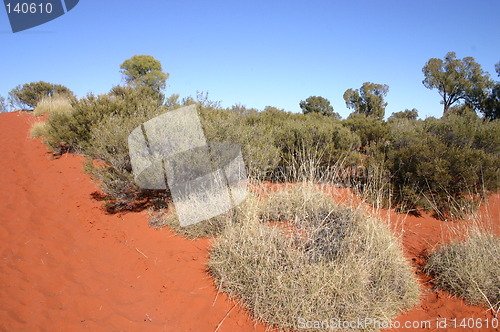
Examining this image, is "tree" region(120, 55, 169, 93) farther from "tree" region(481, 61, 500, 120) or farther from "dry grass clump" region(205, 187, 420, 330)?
"tree" region(481, 61, 500, 120)

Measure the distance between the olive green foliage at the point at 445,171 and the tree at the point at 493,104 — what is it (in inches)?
667

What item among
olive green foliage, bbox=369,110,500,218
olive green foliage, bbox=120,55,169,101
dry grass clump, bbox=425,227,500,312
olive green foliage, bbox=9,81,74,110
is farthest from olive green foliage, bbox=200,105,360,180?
olive green foliage, bbox=120,55,169,101

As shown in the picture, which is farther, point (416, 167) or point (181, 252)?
point (416, 167)

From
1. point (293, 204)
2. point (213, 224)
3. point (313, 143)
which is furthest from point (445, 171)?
point (213, 224)

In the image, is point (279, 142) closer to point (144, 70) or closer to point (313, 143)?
point (313, 143)

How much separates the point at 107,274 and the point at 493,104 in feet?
83.5

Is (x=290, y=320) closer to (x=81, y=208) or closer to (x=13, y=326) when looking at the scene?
(x=13, y=326)

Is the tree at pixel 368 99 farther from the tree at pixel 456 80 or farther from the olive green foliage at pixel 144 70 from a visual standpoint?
the olive green foliage at pixel 144 70

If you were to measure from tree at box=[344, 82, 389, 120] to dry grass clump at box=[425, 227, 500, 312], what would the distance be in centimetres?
2286

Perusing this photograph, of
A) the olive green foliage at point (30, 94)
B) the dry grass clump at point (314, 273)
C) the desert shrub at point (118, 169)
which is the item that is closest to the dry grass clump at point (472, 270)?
the dry grass clump at point (314, 273)

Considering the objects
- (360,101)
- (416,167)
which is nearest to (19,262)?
(416,167)

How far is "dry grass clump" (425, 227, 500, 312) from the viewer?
3236 millimetres

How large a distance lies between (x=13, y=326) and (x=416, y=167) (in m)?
6.80

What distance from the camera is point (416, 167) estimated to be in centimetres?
586
